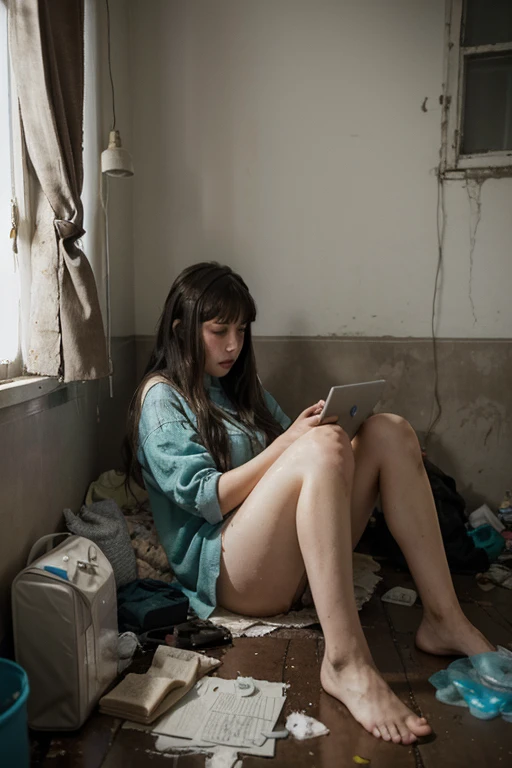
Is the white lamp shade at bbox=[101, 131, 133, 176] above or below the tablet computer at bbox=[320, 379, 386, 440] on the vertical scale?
above

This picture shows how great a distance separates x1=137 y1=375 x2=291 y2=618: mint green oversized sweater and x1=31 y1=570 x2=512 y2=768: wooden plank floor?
0.69 feet

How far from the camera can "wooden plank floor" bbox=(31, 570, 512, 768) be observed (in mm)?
1056

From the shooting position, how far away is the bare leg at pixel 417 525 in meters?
1.39

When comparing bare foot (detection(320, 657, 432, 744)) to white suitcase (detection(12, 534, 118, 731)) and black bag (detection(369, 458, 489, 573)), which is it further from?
black bag (detection(369, 458, 489, 573))

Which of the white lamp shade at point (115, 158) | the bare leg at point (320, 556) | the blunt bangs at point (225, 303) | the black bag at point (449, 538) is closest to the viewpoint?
the bare leg at point (320, 556)

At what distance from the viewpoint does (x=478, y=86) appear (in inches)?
89.4

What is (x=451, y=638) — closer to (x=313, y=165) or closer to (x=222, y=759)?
(x=222, y=759)

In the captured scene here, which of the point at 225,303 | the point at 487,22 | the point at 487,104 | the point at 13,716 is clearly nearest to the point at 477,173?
the point at 487,104

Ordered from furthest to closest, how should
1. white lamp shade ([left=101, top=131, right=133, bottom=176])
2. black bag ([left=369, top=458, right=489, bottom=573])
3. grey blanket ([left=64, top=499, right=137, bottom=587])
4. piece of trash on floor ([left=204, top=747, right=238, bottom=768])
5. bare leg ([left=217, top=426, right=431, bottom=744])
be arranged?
black bag ([left=369, top=458, right=489, bottom=573])
white lamp shade ([left=101, top=131, right=133, bottom=176])
grey blanket ([left=64, top=499, right=137, bottom=587])
bare leg ([left=217, top=426, right=431, bottom=744])
piece of trash on floor ([left=204, top=747, right=238, bottom=768])

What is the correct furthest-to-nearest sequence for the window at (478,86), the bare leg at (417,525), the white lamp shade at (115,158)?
the window at (478,86)
the white lamp shade at (115,158)
the bare leg at (417,525)

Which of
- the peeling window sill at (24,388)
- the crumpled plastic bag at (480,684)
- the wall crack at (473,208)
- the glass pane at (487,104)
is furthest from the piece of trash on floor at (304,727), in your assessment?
the glass pane at (487,104)

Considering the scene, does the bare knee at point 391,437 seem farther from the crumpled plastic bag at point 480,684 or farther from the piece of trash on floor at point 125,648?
the piece of trash on floor at point 125,648

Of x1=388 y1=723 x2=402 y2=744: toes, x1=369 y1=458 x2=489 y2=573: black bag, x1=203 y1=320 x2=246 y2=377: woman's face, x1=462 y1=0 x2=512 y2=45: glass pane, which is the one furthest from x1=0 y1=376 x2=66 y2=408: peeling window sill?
x1=462 y1=0 x2=512 y2=45: glass pane

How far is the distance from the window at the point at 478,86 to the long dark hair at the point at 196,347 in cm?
113
